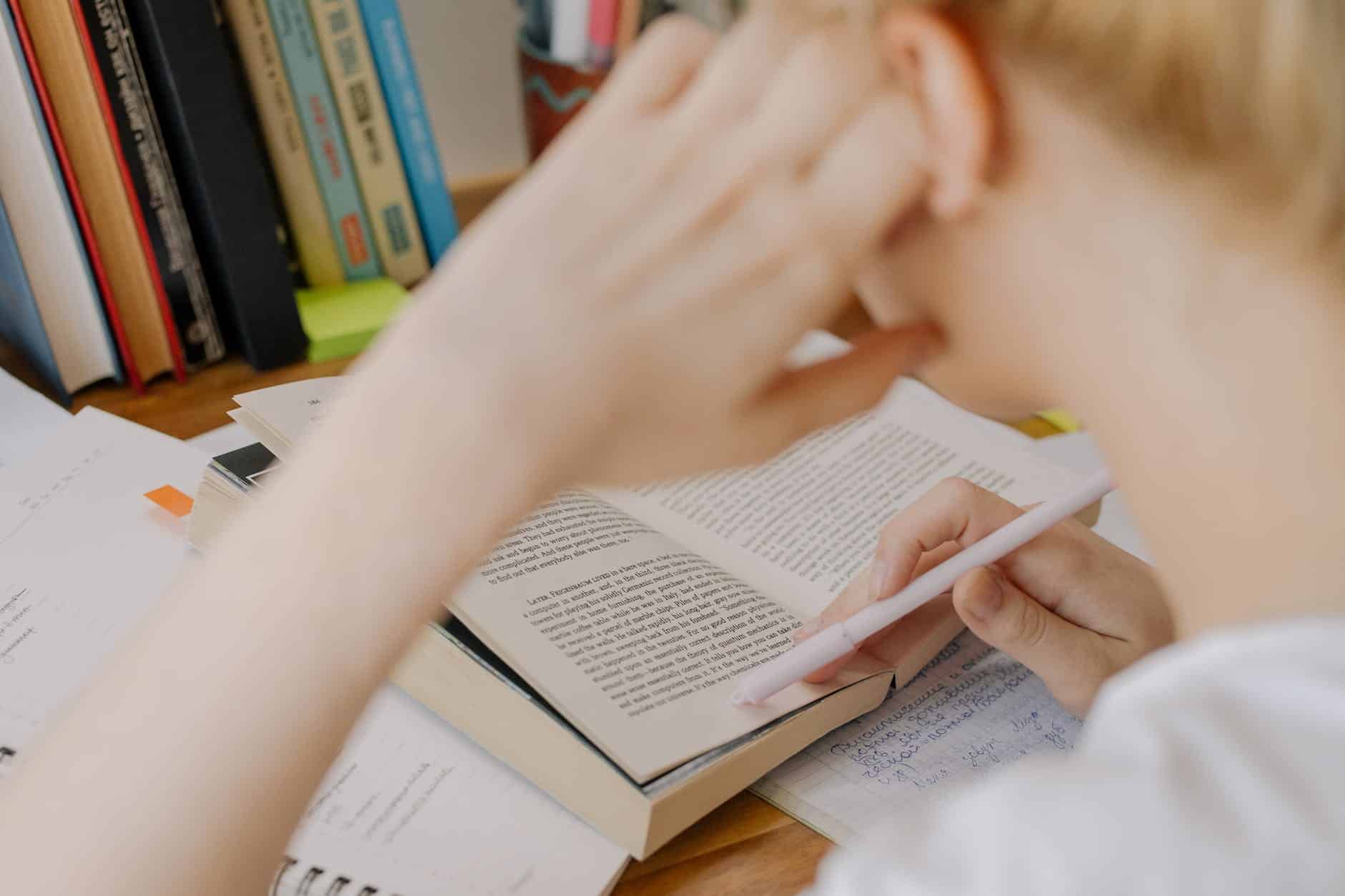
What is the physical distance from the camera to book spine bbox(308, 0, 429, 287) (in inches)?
35.1

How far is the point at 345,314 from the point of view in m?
0.91

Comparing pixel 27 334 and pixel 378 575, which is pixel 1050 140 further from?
pixel 27 334

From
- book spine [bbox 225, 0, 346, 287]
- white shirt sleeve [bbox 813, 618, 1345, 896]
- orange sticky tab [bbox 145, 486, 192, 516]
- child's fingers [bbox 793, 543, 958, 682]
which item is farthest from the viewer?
book spine [bbox 225, 0, 346, 287]

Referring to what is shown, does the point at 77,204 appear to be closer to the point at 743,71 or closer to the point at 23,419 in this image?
the point at 23,419

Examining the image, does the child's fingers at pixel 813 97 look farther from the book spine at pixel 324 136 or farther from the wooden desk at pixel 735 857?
the book spine at pixel 324 136

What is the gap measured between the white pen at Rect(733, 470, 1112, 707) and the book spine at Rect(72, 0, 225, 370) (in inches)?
19.5

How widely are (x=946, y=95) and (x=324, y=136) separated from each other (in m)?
0.69

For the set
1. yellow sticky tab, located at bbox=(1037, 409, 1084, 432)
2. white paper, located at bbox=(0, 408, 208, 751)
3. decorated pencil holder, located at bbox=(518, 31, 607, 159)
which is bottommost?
yellow sticky tab, located at bbox=(1037, 409, 1084, 432)

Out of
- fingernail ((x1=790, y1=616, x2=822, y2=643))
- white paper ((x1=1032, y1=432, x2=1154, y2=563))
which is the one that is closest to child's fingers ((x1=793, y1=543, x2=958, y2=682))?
fingernail ((x1=790, y1=616, x2=822, y2=643))

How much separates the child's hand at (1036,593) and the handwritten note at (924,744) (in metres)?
0.02

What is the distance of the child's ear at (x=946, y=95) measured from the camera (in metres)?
0.30

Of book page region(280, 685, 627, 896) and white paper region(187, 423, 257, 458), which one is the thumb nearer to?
book page region(280, 685, 627, 896)

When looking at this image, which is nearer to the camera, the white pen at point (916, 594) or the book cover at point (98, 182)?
the white pen at point (916, 594)

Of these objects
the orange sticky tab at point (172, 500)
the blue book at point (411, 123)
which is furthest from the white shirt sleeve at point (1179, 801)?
the blue book at point (411, 123)
